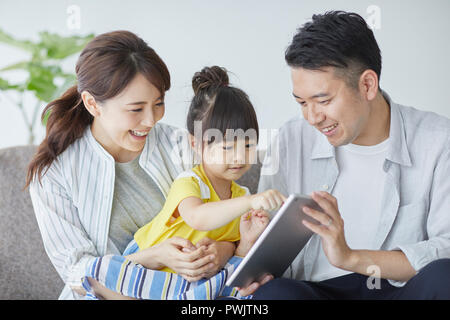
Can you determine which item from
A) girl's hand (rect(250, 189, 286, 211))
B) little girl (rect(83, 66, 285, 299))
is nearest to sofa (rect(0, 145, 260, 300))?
little girl (rect(83, 66, 285, 299))

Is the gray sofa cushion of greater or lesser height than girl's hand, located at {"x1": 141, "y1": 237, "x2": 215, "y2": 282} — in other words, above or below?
below

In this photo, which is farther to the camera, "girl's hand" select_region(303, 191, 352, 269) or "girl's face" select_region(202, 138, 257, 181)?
"girl's face" select_region(202, 138, 257, 181)

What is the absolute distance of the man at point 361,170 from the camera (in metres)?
1.32

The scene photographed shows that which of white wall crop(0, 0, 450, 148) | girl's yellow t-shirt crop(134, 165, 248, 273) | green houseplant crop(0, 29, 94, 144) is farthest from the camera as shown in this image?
green houseplant crop(0, 29, 94, 144)

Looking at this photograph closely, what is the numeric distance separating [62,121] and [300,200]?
80 centimetres

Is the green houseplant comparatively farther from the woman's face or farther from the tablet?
the tablet

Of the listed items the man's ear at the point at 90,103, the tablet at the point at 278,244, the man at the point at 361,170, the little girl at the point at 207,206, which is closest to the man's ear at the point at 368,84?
the man at the point at 361,170

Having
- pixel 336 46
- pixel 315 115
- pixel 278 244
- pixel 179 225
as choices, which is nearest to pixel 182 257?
pixel 179 225

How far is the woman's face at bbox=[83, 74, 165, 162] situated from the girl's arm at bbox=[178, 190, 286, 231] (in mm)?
266

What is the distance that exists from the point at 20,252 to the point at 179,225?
631mm

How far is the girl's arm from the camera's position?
4.00 ft
